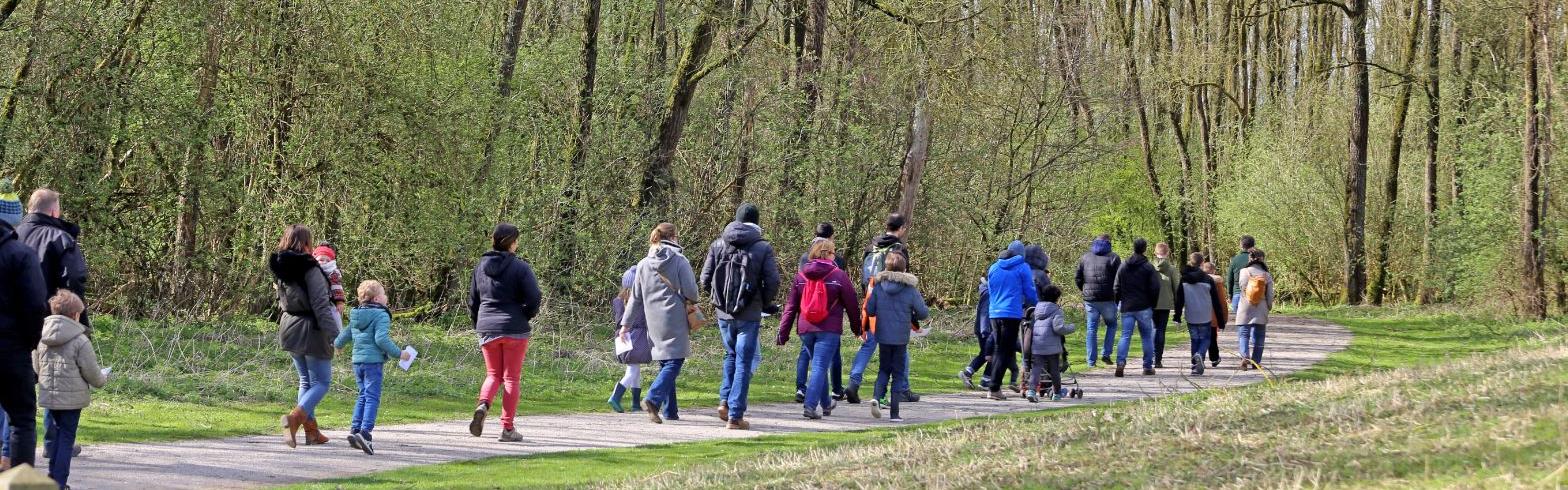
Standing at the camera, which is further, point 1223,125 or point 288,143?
point 1223,125

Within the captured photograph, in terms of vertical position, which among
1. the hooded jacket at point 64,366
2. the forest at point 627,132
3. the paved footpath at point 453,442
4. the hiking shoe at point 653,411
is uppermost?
the forest at point 627,132

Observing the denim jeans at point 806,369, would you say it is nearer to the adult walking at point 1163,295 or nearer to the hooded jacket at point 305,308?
the hooded jacket at point 305,308

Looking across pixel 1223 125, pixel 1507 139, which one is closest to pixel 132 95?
pixel 1507 139

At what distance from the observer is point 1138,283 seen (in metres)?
19.0

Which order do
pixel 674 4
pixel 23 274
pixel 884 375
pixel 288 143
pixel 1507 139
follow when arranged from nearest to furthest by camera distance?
pixel 23 274
pixel 884 375
pixel 288 143
pixel 674 4
pixel 1507 139

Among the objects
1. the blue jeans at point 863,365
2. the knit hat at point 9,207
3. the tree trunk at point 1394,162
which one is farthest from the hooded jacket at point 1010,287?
the tree trunk at point 1394,162

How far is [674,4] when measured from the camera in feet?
83.9

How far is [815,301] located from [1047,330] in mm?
2872

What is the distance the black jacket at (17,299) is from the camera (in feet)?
27.2

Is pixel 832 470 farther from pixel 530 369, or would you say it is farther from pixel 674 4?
pixel 674 4

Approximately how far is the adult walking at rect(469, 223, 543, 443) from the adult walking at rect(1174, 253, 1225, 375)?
32.7 feet

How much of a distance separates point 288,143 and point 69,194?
2971 millimetres

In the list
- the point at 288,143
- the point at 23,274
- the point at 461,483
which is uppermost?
the point at 288,143

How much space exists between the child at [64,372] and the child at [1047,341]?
9.27 metres
